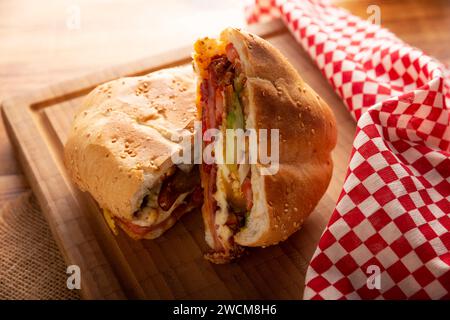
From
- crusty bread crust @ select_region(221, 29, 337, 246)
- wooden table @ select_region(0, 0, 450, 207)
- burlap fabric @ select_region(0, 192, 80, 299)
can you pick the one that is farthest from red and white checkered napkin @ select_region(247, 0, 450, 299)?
burlap fabric @ select_region(0, 192, 80, 299)

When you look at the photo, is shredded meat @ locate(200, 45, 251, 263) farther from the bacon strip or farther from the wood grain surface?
the wood grain surface

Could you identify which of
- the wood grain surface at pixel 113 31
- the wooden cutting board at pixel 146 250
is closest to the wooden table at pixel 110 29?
the wood grain surface at pixel 113 31

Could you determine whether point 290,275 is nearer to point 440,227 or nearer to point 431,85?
point 440,227

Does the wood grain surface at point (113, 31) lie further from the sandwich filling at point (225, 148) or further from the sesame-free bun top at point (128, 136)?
the sandwich filling at point (225, 148)

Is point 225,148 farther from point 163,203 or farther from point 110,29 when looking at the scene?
point 110,29

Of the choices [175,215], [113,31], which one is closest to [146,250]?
[175,215]

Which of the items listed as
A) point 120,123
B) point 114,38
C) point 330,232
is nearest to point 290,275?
point 330,232
